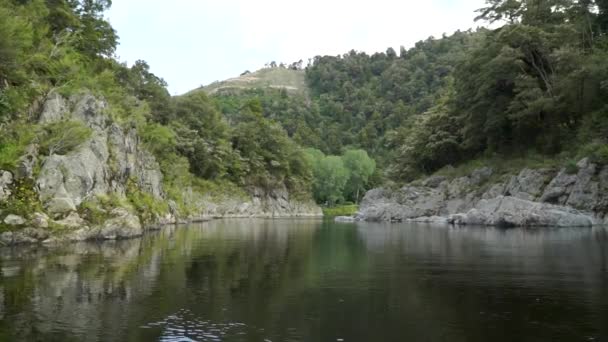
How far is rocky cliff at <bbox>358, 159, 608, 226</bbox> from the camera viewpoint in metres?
47.0

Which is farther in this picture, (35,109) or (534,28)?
(534,28)

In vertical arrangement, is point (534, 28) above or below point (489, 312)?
above

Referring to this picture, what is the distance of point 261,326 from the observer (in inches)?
489

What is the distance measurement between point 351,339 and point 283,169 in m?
105

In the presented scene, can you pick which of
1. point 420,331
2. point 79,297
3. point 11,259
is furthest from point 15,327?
point 11,259

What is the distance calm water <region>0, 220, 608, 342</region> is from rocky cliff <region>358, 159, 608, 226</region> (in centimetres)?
2087

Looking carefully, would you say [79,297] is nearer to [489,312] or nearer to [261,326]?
[261,326]

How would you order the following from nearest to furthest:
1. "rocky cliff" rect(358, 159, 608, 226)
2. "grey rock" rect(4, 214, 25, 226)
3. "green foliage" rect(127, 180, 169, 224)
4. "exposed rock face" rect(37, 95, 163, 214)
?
1. "grey rock" rect(4, 214, 25, 226)
2. "exposed rock face" rect(37, 95, 163, 214)
3. "rocky cliff" rect(358, 159, 608, 226)
4. "green foliage" rect(127, 180, 169, 224)

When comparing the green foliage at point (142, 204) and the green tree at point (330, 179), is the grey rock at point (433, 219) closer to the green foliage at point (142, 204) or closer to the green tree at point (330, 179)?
the green foliage at point (142, 204)

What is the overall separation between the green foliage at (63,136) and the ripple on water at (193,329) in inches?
1091

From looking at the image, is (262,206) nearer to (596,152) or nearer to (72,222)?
(596,152)

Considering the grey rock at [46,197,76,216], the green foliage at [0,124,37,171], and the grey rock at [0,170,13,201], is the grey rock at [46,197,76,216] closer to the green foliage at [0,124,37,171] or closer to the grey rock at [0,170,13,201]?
the grey rock at [0,170,13,201]

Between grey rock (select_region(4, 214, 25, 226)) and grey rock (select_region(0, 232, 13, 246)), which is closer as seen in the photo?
grey rock (select_region(0, 232, 13, 246))

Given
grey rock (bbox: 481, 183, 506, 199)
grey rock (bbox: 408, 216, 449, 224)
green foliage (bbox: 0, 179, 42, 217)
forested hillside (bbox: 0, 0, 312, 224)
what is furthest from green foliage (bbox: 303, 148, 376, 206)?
green foliage (bbox: 0, 179, 42, 217)
